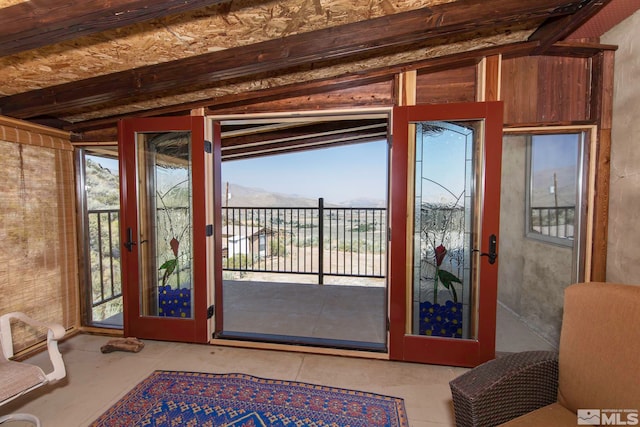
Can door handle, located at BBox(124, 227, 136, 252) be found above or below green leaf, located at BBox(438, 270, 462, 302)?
above

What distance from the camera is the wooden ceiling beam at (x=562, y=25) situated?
157 centimetres

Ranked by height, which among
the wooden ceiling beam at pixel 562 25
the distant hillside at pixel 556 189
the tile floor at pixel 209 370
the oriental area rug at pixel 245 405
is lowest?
the tile floor at pixel 209 370

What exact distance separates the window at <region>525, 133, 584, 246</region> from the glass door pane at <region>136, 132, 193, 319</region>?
3.35 metres

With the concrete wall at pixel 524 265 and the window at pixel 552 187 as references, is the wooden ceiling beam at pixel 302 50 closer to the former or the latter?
the window at pixel 552 187

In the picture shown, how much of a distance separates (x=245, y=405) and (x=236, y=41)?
7.44 feet

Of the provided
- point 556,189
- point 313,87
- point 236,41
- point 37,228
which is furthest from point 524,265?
point 37,228

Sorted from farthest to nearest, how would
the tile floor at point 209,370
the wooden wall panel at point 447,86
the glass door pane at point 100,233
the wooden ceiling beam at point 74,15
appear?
the glass door pane at point 100,233 < the wooden wall panel at point 447,86 < the tile floor at point 209,370 < the wooden ceiling beam at point 74,15

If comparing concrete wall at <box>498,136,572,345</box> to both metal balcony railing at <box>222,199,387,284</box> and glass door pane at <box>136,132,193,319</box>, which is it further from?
glass door pane at <box>136,132,193,319</box>

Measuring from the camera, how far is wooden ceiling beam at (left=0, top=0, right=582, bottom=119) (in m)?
1.57

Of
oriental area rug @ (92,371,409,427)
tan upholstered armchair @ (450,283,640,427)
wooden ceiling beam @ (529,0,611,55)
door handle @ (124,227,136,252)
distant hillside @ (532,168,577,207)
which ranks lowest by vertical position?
oriental area rug @ (92,371,409,427)

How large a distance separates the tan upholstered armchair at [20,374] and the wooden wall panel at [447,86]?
2.98 meters

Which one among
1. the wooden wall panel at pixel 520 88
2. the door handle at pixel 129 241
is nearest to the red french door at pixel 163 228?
the door handle at pixel 129 241

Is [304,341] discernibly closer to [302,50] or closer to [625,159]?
[302,50]

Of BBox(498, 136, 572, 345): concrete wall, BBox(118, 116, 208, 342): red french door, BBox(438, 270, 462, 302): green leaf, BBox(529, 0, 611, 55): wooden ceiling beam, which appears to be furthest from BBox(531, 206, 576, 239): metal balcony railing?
BBox(118, 116, 208, 342): red french door
